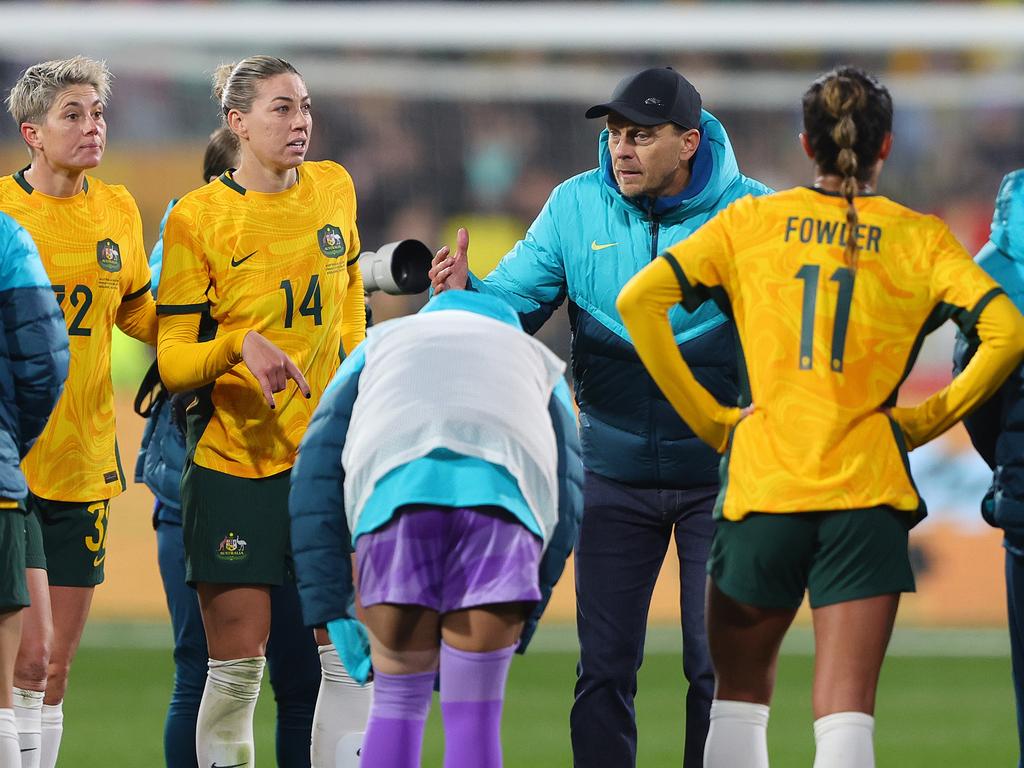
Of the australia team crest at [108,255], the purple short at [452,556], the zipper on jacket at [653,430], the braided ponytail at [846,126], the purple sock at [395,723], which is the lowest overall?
the purple sock at [395,723]

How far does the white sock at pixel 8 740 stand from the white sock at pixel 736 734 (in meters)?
1.68

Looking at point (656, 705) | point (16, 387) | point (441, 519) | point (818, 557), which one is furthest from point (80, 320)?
point (656, 705)

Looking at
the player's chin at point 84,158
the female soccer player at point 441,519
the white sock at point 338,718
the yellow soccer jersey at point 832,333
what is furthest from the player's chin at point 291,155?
the yellow soccer jersey at point 832,333

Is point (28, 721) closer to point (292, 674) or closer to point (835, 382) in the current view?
point (292, 674)

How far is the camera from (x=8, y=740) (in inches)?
162

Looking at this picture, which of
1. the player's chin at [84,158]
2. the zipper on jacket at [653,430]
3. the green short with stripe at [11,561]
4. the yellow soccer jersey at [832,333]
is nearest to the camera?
the yellow soccer jersey at [832,333]

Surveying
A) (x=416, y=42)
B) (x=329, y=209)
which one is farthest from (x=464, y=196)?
(x=329, y=209)

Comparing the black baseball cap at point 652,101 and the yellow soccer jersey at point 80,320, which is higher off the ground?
the black baseball cap at point 652,101

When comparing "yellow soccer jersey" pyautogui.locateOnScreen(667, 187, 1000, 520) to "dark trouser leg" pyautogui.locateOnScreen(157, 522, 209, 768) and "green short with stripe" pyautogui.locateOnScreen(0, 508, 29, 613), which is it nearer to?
"green short with stripe" pyautogui.locateOnScreen(0, 508, 29, 613)

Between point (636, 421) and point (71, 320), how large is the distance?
1.67 meters

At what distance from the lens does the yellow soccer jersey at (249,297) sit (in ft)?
15.4

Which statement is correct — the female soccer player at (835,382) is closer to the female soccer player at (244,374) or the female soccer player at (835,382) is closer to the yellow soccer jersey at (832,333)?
the yellow soccer jersey at (832,333)

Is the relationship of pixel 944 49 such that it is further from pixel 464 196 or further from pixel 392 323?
pixel 392 323

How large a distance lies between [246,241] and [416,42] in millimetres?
8585
